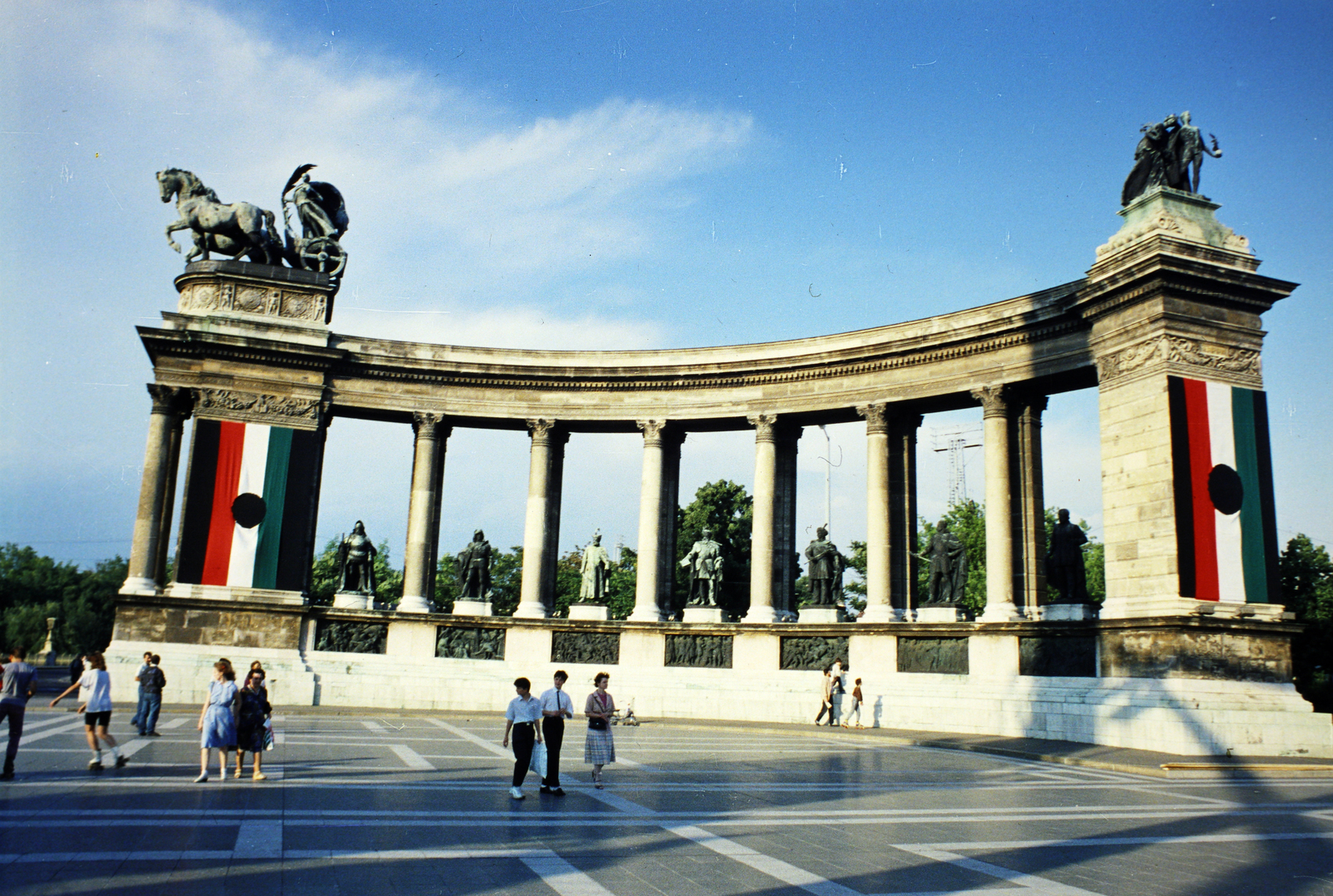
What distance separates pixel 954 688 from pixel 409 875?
87.6ft

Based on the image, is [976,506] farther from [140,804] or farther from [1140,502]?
[140,804]

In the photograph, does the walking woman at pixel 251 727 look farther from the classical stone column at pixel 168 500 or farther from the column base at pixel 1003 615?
the classical stone column at pixel 168 500

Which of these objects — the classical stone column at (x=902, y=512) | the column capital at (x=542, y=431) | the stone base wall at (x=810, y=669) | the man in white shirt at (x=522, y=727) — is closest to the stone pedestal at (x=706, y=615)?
the stone base wall at (x=810, y=669)

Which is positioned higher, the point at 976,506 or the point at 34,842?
the point at 976,506

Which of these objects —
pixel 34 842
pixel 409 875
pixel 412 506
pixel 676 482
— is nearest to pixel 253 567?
pixel 412 506

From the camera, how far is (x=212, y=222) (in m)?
41.6

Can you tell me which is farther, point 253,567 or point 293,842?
point 253,567

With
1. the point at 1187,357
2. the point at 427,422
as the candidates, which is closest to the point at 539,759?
the point at 1187,357

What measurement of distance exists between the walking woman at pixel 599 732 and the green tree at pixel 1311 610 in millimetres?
45295

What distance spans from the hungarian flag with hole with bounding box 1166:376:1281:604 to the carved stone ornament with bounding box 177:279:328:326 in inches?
1215

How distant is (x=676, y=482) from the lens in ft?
144

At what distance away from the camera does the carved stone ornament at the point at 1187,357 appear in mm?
30109

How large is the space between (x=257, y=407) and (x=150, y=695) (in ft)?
59.8

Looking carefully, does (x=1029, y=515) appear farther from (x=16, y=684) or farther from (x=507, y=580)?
(x=507, y=580)
